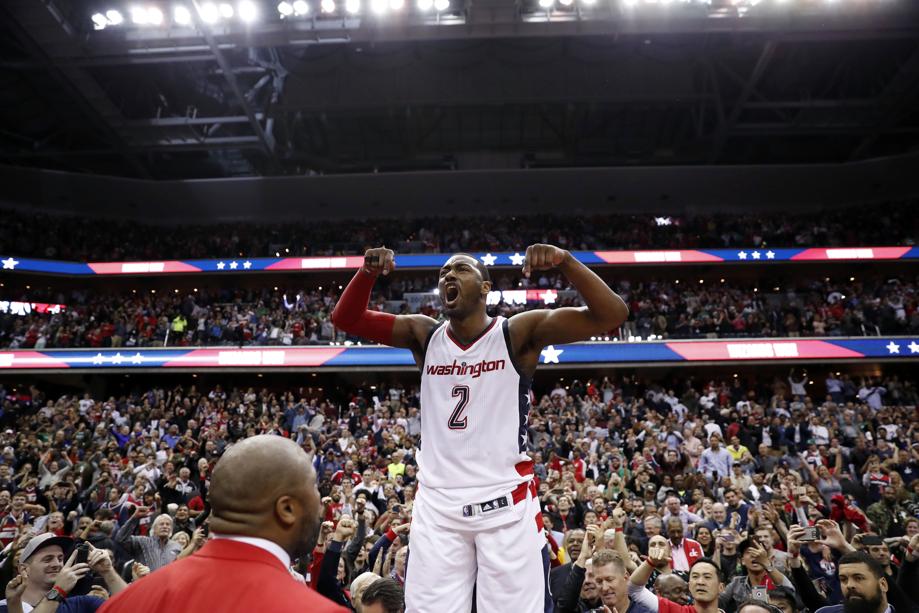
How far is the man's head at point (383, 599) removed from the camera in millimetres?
3680

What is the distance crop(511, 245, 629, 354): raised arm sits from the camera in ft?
9.59

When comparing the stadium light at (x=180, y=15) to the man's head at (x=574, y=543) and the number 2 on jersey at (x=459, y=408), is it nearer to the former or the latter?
the man's head at (x=574, y=543)

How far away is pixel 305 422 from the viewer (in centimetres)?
1686

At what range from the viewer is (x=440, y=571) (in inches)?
107

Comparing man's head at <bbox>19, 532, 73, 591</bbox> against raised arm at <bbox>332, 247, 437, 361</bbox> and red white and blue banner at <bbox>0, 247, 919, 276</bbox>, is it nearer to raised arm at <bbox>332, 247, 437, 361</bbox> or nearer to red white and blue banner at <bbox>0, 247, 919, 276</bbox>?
raised arm at <bbox>332, 247, 437, 361</bbox>

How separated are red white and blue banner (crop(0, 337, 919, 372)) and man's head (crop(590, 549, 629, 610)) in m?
15.2

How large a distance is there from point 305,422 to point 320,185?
16266 mm

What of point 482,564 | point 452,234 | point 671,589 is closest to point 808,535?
point 671,589

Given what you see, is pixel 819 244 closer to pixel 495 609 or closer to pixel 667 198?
pixel 667 198

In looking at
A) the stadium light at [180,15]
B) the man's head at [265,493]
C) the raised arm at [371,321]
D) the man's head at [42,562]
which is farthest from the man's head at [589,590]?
the stadium light at [180,15]

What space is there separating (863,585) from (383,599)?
10.9 ft

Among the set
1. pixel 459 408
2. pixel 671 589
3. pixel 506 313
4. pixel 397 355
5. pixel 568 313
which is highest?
pixel 506 313

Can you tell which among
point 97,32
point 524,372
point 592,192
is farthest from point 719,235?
point 524,372

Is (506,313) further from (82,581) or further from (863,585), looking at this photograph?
(82,581)
